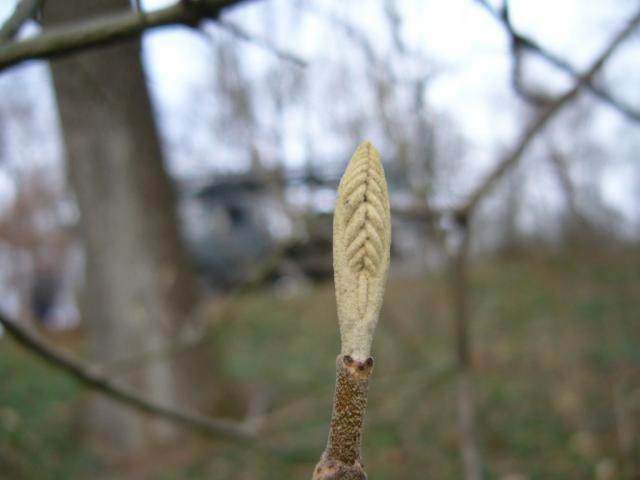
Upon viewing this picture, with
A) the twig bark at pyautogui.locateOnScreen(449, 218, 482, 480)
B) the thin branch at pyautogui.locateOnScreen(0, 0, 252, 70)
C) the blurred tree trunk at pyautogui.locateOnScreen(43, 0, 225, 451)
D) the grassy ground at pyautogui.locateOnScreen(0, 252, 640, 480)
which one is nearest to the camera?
the thin branch at pyautogui.locateOnScreen(0, 0, 252, 70)

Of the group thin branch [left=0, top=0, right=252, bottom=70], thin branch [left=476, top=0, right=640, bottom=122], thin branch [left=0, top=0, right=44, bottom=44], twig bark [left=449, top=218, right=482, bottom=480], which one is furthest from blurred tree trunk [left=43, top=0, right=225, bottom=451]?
thin branch [left=0, top=0, right=252, bottom=70]

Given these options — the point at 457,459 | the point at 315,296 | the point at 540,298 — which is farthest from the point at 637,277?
the point at 457,459

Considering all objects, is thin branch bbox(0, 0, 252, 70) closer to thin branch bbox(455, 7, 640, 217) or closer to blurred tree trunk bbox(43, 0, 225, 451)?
thin branch bbox(455, 7, 640, 217)

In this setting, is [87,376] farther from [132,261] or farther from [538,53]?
[132,261]

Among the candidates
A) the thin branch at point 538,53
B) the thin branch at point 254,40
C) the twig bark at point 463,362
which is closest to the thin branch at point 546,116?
the thin branch at point 538,53

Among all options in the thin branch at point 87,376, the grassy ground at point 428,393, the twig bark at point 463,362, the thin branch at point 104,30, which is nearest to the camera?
the thin branch at point 104,30

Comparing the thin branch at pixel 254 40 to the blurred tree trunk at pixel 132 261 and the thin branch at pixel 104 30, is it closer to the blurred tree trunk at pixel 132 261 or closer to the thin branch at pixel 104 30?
the thin branch at pixel 104 30
